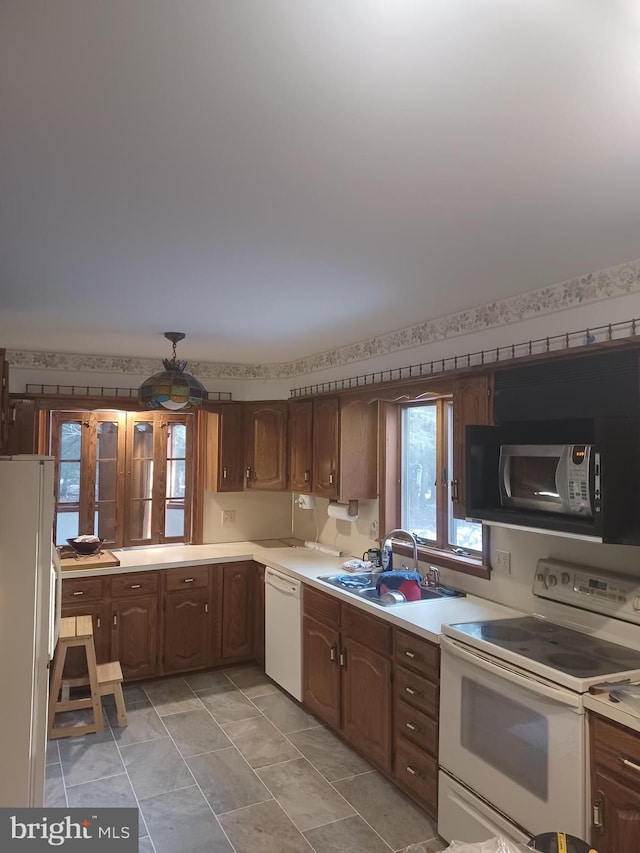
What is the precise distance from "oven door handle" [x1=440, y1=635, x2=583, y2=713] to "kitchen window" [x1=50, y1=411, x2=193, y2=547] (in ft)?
9.67

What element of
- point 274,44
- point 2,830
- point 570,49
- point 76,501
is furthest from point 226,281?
point 76,501

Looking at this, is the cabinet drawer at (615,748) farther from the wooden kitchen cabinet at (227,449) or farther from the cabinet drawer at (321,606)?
the wooden kitchen cabinet at (227,449)

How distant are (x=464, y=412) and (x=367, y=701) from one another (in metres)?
1.54

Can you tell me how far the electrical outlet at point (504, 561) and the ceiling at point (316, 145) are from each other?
4.07 ft

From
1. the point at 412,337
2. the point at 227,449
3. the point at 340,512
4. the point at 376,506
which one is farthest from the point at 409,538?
the point at 227,449

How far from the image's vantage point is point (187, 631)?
14.2 feet

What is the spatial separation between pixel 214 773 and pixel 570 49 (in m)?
3.28

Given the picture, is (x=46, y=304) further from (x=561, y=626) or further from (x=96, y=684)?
(x=561, y=626)

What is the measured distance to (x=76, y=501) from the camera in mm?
4609

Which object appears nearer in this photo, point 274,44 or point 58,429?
point 274,44

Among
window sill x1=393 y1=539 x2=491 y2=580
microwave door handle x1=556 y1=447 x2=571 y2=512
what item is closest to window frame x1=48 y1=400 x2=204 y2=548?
window sill x1=393 y1=539 x2=491 y2=580

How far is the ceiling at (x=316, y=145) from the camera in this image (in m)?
1.07

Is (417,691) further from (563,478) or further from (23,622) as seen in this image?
(23,622)

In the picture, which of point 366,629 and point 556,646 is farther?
point 366,629
